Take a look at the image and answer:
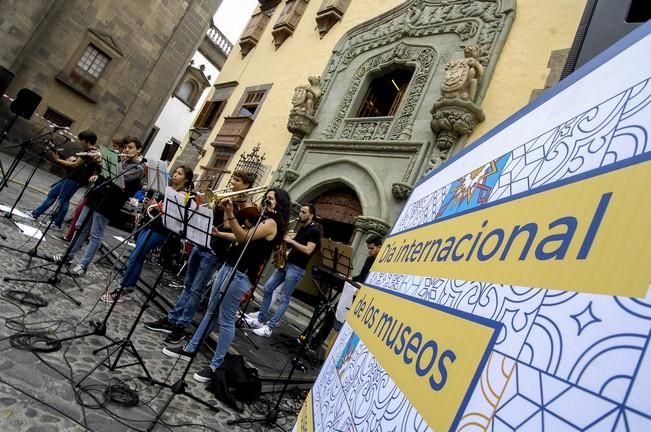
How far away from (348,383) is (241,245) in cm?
224

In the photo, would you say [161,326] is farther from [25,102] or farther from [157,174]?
[25,102]

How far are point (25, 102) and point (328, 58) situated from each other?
27.0 ft

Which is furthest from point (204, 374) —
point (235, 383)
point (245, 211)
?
point (245, 211)

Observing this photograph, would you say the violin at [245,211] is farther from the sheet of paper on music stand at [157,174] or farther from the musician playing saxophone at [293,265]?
the musician playing saxophone at [293,265]

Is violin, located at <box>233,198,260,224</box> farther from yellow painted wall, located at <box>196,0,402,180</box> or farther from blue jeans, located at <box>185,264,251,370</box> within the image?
yellow painted wall, located at <box>196,0,402,180</box>

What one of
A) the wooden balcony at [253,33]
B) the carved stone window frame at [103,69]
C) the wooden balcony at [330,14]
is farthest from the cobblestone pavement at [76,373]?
the carved stone window frame at [103,69]

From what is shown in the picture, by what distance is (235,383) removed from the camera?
341 centimetres

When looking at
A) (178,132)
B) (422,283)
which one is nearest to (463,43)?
(422,283)

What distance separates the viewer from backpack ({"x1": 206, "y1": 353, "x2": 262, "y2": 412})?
10.8ft

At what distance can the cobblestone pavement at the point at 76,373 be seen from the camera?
7.20ft

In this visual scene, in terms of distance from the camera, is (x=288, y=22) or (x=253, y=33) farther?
(x=253, y=33)

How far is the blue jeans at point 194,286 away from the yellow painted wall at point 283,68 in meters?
6.96

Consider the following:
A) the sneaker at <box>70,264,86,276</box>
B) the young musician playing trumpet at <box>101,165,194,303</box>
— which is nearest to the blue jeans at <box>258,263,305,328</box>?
the young musician playing trumpet at <box>101,165,194,303</box>

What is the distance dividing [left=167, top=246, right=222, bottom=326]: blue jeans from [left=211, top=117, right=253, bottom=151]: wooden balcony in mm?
9174
